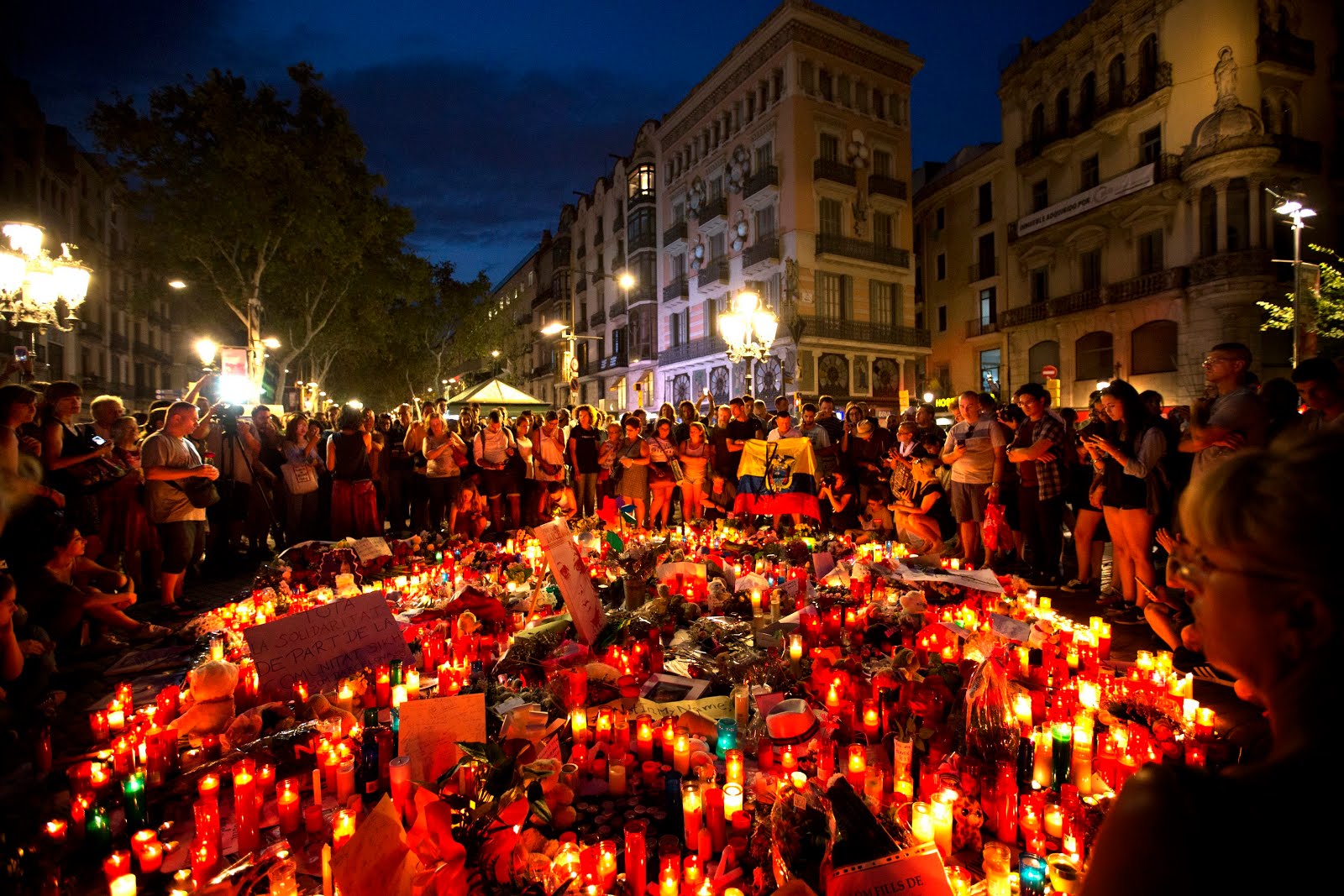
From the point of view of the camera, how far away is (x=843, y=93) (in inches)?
1103

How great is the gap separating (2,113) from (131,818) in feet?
109

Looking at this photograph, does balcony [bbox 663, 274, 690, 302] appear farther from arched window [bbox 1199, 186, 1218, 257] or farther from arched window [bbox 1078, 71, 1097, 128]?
arched window [bbox 1199, 186, 1218, 257]

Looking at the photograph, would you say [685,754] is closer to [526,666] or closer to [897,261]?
[526,666]

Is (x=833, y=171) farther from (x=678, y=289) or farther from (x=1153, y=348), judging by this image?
(x=1153, y=348)

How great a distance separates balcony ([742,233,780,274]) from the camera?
27.7m

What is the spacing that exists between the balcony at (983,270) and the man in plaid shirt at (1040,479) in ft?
83.3

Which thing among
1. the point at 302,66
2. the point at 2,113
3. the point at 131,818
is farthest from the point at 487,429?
the point at 2,113

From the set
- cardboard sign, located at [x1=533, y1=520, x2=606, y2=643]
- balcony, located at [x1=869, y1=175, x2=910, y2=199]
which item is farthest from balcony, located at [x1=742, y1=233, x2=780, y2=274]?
cardboard sign, located at [x1=533, y1=520, x2=606, y2=643]

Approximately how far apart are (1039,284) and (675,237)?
55.4ft

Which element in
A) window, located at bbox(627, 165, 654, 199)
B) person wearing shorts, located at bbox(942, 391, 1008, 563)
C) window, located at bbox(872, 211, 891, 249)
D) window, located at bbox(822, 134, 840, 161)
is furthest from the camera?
window, located at bbox(627, 165, 654, 199)

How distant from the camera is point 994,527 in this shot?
261 inches

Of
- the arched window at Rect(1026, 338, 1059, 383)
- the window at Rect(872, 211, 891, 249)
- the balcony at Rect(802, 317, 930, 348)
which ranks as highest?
the window at Rect(872, 211, 891, 249)

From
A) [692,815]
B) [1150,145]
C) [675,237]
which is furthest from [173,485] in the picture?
[675,237]

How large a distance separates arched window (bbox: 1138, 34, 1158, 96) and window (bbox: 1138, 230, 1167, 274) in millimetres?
4616
